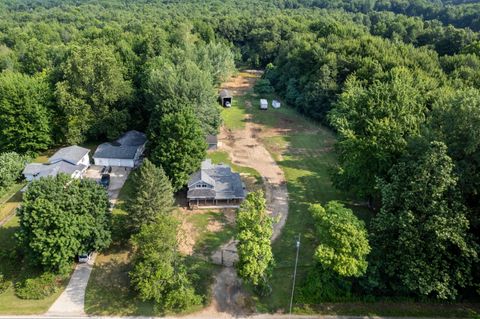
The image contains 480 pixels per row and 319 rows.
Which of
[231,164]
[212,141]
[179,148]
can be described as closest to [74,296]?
[179,148]

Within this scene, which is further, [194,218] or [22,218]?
[194,218]

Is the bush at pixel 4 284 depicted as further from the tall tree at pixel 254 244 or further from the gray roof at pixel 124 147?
the tall tree at pixel 254 244

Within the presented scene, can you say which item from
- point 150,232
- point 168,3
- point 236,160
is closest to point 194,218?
point 150,232

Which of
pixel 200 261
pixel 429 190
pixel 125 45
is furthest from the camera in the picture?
pixel 125 45

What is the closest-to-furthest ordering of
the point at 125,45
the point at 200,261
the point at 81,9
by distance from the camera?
the point at 200,261 < the point at 125,45 < the point at 81,9

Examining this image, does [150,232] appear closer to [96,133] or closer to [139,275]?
[139,275]

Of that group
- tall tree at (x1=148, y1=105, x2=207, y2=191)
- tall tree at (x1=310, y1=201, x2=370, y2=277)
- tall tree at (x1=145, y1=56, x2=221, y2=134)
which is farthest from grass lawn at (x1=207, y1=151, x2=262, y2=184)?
tall tree at (x1=310, y1=201, x2=370, y2=277)

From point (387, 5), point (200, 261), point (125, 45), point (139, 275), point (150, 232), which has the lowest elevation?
point (200, 261)

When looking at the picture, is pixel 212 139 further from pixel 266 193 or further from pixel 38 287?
pixel 38 287

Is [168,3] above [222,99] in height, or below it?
above
